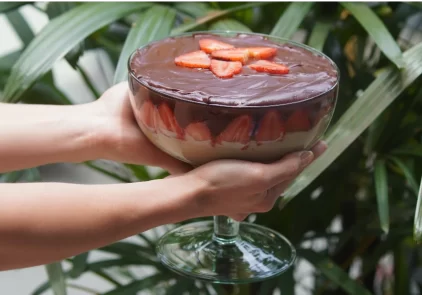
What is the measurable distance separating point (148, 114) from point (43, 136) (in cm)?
17

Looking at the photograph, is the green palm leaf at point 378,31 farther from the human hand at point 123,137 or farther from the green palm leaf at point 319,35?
the human hand at point 123,137

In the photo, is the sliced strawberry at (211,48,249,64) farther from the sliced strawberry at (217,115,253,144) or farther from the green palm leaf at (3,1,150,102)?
the green palm leaf at (3,1,150,102)

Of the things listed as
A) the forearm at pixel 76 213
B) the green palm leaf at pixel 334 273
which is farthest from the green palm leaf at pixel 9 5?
the green palm leaf at pixel 334 273

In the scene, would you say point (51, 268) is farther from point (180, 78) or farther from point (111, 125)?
point (180, 78)

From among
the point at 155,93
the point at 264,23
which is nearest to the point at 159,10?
the point at 264,23

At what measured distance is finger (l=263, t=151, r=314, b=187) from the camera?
523 mm

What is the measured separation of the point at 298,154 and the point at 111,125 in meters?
0.23

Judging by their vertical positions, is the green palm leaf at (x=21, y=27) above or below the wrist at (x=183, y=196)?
above

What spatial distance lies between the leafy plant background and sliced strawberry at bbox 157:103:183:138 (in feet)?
0.52

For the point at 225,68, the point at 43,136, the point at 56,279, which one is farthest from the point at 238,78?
the point at 56,279

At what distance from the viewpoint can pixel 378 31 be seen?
2.34 ft

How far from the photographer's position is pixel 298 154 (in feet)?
1.77

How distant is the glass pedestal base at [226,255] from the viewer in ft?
2.10

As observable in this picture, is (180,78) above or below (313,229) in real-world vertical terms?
above
